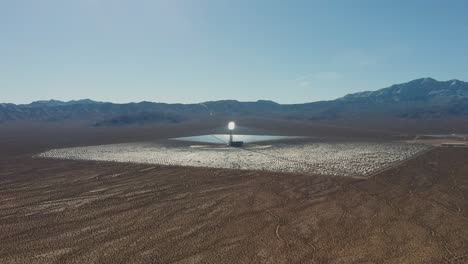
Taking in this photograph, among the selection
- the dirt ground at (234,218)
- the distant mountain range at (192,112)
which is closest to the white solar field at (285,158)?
the dirt ground at (234,218)

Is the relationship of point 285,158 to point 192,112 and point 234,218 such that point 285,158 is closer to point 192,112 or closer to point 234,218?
point 234,218

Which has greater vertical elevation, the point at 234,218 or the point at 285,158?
the point at 285,158

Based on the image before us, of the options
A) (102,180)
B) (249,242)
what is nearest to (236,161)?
(102,180)

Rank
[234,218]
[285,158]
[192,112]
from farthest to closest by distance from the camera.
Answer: [192,112] → [285,158] → [234,218]

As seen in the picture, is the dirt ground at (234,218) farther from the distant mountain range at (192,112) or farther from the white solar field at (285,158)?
the distant mountain range at (192,112)

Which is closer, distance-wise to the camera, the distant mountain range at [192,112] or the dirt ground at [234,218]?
the dirt ground at [234,218]

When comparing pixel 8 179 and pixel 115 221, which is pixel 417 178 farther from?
pixel 8 179

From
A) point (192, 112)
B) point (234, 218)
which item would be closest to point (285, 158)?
point (234, 218)

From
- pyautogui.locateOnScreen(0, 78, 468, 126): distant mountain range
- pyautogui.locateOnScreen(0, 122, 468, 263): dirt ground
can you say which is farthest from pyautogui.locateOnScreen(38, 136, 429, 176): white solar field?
pyautogui.locateOnScreen(0, 78, 468, 126): distant mountain range
